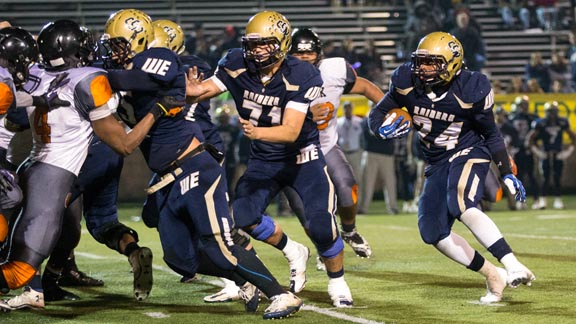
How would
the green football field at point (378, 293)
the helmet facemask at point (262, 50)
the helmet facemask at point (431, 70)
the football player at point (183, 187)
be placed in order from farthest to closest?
the helmet facemask at point (431, 70) → the helmet facemask at point (262, 50) → the green football field at point (378, 293) → the football player at point (183, 187)

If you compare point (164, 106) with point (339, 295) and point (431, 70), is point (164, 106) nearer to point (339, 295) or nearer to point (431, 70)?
point (339, 295)

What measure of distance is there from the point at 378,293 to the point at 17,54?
283cm

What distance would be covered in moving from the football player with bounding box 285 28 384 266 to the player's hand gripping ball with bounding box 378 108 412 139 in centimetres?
88

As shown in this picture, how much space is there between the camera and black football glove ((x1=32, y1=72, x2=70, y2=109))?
5.72 m

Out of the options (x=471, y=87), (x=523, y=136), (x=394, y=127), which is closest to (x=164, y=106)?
(x=394, y=127)

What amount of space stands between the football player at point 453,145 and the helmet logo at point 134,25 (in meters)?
1.76

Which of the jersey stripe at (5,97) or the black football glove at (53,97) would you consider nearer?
the jersey stripe at (5,97)

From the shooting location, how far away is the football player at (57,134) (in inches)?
222

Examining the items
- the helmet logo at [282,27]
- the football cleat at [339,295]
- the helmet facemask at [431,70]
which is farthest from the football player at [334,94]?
the football cleat at [339,295]

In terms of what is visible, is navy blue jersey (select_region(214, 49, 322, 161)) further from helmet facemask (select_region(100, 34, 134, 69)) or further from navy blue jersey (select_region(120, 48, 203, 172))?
helmet facemask (select_region(100, 34, 134, 69))

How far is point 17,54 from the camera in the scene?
5672 millimetres

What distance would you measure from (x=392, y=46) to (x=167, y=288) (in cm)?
1364

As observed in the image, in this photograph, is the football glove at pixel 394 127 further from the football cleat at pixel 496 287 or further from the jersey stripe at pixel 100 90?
the jersey stripe at pixel 100 90

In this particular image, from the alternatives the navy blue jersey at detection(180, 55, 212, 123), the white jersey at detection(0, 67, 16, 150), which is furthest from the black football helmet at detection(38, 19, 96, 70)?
the navy blue jersey at detection(180, 55, 212, 123)
